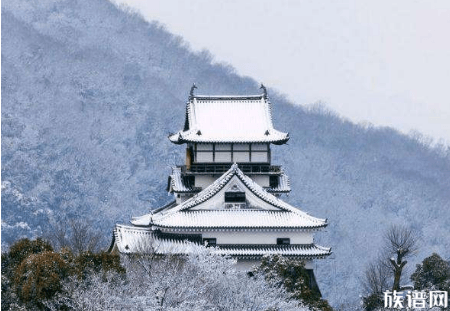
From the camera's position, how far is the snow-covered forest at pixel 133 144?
113 meters

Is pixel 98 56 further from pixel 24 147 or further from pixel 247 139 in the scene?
pixel 247 139

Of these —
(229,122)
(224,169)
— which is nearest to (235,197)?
(224,169)

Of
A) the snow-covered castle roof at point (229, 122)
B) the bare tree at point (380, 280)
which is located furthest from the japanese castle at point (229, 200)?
the bare tree at point (380, 280)

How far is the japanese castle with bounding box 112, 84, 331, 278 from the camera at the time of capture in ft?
153

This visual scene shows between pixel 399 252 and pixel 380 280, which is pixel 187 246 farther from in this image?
pixel 399 252

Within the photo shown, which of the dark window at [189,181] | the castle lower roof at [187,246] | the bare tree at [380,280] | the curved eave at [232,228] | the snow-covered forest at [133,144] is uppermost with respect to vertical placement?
the snow-covered forest at [133,144]

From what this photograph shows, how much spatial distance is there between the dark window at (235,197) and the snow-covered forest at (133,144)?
4819 cm

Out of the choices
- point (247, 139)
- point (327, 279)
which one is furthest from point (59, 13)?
point (247, 139)

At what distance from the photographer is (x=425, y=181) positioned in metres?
124

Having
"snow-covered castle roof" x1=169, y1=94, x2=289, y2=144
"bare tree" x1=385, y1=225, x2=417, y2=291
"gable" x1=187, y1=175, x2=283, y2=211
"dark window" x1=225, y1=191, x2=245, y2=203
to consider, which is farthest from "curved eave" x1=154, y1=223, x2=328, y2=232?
"snow-covered castle roof" x1=169, y1=94, x2=289, y2=144

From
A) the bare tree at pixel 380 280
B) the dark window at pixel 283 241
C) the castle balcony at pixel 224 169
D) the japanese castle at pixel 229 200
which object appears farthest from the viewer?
the castle balcony at pixel 224 169

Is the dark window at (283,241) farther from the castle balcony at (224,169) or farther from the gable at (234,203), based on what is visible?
the castle balcony at (224,169)

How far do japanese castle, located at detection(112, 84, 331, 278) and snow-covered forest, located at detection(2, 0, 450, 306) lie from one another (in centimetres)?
4470

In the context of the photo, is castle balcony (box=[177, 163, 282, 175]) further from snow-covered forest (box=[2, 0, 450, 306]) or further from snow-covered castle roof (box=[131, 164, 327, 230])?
snow-covered forest (box=[2, 0, 450, 306])
